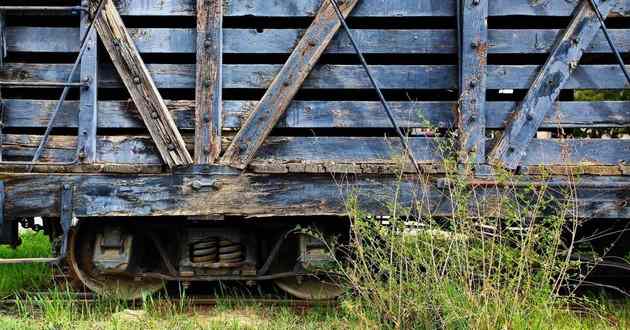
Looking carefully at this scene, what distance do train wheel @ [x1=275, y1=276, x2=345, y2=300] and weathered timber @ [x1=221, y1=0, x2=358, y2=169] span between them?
1236mm

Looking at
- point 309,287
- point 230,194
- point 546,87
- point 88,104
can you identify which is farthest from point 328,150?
point 88,104

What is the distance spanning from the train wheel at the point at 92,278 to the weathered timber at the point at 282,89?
4.66 feet

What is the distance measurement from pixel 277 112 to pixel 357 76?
71 centimetres

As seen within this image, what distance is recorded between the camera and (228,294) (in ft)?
19.2

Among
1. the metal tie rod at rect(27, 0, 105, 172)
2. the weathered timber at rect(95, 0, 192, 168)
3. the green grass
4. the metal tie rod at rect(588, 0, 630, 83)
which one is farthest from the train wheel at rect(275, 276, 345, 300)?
the metal tie rod at rect(588, 0, 630, 83)

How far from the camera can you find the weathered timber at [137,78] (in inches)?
199

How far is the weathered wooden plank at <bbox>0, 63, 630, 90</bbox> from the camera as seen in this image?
5.15 m

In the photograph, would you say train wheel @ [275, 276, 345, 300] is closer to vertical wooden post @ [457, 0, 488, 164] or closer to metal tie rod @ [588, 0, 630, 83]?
vertical wooden post @ [457, 0, 488, 164]

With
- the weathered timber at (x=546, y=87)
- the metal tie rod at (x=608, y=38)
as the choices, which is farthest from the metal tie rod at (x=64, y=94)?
the metal tie rod at (x=608, y=38)

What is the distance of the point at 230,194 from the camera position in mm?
5043

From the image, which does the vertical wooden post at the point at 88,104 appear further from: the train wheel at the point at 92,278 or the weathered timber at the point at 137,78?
the train wheel at the point at 92,278

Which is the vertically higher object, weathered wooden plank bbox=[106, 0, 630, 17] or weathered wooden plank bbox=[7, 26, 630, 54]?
weathered wooden plank bbox=[106, 0, 630, 17]

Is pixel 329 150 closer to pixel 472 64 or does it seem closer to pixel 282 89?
pixel 282 89

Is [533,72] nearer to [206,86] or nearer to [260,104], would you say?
[260,104]
